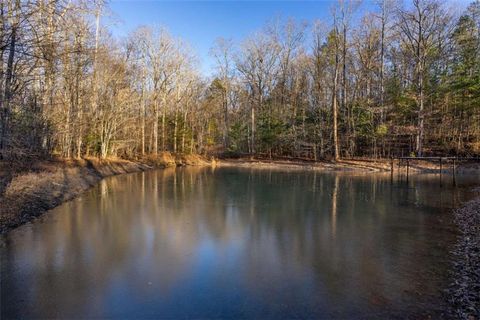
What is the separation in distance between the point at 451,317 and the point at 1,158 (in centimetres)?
1375

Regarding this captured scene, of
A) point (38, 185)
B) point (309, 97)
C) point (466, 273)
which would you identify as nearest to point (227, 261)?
point (466, 273)

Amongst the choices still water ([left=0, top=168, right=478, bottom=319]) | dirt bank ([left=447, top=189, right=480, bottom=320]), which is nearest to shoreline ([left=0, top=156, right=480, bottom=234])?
still water ([left=0, top=168, right=478, bottom=319])

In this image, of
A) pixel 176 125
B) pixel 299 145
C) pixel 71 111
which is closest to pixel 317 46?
pixel 299 145

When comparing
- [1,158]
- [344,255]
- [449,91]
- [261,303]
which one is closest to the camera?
[261,303]

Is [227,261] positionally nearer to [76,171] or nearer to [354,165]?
[76,171]

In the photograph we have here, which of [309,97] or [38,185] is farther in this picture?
[309,97]

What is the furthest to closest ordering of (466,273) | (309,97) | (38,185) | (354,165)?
(309,97)
(354,165)
(38,185)
(466,273)

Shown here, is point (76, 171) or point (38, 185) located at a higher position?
point (76, 171)

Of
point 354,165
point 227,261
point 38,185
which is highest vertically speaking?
point 354,165

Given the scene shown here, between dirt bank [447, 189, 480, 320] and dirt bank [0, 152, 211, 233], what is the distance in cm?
894

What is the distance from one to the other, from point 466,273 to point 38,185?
12570mm

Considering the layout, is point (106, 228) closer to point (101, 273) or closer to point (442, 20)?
point (101, 273)

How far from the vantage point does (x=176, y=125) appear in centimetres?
3572

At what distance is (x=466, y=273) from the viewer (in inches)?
212
